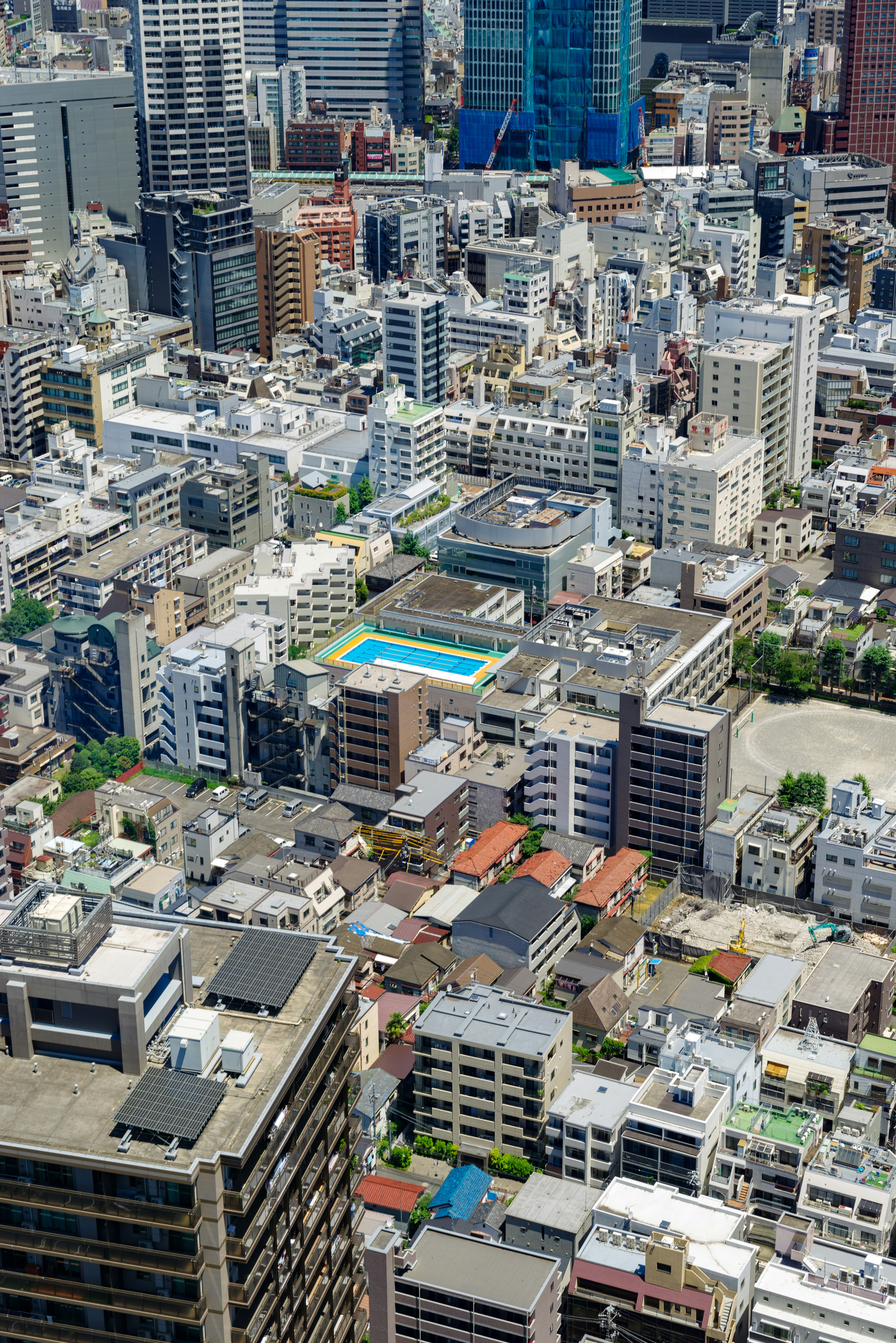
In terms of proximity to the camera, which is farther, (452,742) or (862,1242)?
(452,742)

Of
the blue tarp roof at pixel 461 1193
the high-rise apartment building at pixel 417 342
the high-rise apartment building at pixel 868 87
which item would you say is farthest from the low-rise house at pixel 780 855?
the high-rise apartment building at pixel 868 87

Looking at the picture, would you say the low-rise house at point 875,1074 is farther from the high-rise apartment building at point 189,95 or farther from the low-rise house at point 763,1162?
the high-rise apartment building at point 189,95

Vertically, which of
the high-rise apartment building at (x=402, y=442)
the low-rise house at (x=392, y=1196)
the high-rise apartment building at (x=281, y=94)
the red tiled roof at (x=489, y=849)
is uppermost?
the high-rise apartment building at (x=281, y=94)

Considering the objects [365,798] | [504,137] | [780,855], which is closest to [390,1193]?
[780,855]

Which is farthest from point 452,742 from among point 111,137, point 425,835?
point 111,137

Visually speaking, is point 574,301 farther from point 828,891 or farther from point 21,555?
point 828,891

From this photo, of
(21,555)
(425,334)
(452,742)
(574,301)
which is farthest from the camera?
(574,301)

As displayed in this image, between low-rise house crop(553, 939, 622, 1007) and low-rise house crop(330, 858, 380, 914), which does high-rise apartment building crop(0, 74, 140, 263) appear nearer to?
low-rise house crop(330, 858, 380, 914)
